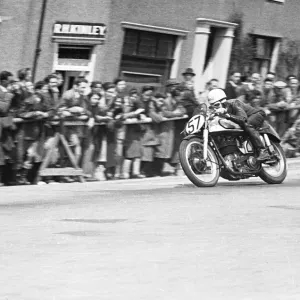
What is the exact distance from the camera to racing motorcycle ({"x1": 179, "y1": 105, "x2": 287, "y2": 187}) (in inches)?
579

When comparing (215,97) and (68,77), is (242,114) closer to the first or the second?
(215,97)

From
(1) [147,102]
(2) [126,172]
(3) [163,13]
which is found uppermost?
(3) [163,13]

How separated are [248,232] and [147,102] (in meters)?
7.52

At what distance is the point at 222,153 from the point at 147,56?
35.0 ft

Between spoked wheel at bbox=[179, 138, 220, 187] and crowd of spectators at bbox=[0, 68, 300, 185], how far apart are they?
2.24m

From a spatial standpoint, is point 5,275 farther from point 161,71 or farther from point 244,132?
point 161,71

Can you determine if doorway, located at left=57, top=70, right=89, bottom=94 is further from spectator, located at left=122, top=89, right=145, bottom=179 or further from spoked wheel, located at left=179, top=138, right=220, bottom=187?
spoked wheel, located at left=179, top=138, right=220, bottom=187

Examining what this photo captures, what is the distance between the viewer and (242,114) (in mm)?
15289

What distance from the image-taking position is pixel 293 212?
1199 cm

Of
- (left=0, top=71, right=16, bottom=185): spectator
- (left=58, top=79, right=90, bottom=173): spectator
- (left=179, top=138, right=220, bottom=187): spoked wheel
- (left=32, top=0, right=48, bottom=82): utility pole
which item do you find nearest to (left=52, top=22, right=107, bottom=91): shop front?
(left=32, top=0, right=48, bottom=82): utility pole

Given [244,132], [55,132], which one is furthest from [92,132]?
[244,132]

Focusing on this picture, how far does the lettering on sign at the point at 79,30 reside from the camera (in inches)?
903

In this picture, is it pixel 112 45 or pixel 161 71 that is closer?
pixel 112 45

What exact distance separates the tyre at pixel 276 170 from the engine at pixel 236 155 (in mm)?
305
